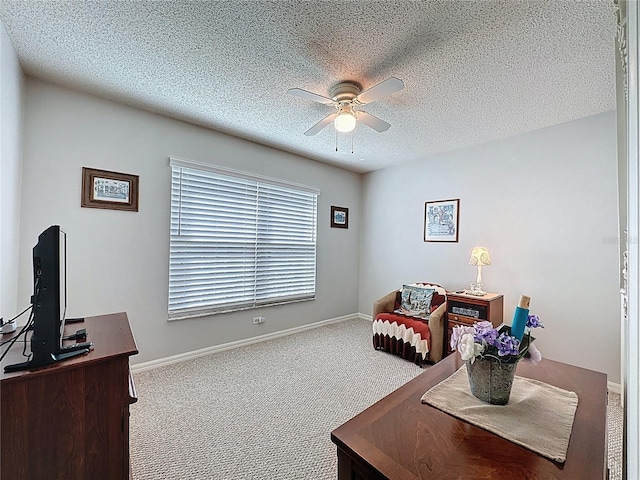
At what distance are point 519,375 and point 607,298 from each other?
2.12 meters

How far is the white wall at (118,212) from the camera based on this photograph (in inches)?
93.0

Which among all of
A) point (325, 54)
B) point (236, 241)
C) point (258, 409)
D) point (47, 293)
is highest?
point (325, 54)

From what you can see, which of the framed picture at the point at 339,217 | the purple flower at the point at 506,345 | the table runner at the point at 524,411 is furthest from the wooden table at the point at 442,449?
the framed picture at the point at 339,217

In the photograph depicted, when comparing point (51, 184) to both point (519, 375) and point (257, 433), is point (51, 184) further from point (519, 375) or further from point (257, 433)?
point (519, 375)

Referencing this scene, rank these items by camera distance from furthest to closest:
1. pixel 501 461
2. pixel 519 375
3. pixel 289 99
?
pixel 289 99 < pixel 519 375 < pixel 501 461

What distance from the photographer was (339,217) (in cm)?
480

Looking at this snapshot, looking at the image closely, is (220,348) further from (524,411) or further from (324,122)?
(524,411)

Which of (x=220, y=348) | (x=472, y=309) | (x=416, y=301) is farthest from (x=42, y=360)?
(x=416, y=301)

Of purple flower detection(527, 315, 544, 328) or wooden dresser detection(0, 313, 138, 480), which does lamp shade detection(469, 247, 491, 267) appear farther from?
wooden dresser detection(0, 313, 138, 480)

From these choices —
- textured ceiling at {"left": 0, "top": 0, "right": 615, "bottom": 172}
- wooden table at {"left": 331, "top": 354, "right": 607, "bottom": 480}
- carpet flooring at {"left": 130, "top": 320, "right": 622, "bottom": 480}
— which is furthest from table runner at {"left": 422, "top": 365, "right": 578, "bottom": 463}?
textured ceiling at {"left": 0, "top": 0, "right": 615, "bottom": 172}

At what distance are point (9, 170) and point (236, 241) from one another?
6.52 ft

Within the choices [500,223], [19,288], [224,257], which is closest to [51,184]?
[19,288]

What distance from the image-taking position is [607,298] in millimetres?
2738

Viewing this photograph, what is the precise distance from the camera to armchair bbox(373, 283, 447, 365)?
311cm
